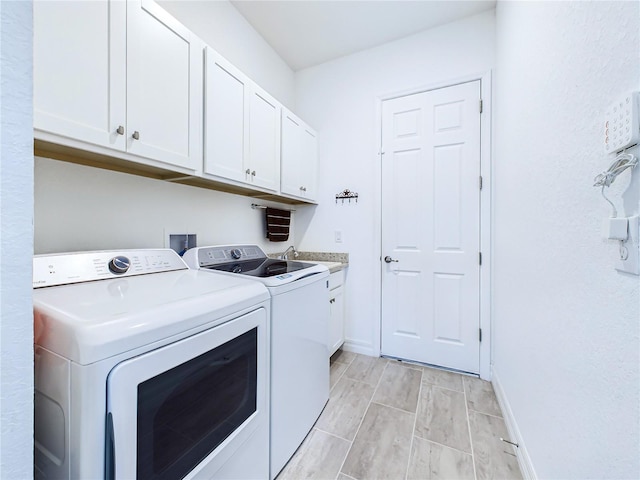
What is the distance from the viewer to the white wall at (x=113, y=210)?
111cm

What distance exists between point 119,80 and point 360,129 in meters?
2.00

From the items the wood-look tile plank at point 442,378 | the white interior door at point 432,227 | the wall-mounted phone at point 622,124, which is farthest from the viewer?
the white interior door at point 432,227

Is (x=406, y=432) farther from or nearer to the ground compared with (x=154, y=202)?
nearer to the ground

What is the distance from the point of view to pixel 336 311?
237 cm

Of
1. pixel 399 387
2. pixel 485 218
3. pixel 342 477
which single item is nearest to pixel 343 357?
pixel 399 387

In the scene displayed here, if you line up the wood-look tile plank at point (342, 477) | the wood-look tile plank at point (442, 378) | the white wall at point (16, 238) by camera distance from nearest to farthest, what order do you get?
the white wall at point (16, 238) → the wood-look tile plank at point (342, 477) → the wood-look tile plank at point (442, 378)

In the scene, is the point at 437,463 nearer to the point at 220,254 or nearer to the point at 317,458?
the point at 317,458

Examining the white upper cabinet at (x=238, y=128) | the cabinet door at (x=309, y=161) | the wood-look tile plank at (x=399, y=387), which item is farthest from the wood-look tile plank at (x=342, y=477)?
the cabinet door at (x=309, y=161)

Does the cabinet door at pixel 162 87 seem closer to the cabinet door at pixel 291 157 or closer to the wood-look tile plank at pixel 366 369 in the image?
the cabinet door at pixel 291 157

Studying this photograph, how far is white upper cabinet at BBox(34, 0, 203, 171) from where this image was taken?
2.90 feet

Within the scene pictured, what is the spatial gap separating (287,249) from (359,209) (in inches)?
34.4

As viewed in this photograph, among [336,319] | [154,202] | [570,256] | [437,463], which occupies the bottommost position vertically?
[437,463]

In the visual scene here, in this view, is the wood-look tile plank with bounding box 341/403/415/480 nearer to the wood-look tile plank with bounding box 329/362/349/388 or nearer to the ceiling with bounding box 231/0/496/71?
the wood-look tile plank with bounding box 329/362/349/388

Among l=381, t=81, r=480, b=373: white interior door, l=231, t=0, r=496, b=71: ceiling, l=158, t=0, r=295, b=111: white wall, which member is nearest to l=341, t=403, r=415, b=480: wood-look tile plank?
l=381, t=81, r=480, b=373: white interior door
